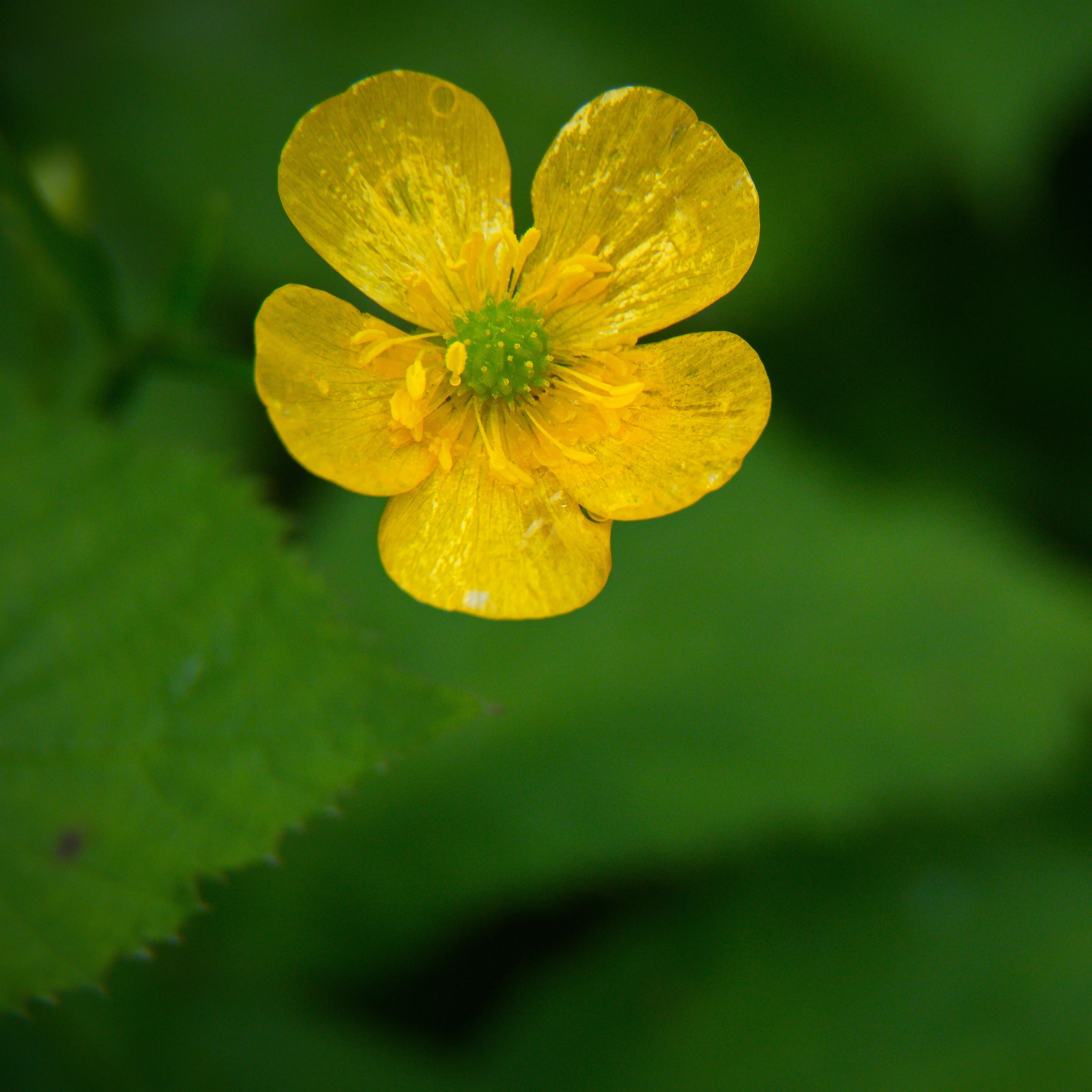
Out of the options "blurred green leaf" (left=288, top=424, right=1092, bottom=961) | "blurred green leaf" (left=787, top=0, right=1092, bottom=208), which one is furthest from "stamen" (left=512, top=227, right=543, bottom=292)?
"blurred green leaf" (left=787, top=0, right=1092, bottom=208)

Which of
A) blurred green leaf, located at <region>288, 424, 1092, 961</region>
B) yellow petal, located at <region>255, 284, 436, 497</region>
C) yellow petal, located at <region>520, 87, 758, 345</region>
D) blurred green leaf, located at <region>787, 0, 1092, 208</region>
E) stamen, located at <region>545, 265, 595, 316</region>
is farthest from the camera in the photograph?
blurred green leaf, located at <region>787, 0, 1092, 208</region>

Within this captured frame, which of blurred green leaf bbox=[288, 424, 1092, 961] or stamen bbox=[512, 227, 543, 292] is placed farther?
blurred green leaf bbox=[288, 424, 1092, 961]

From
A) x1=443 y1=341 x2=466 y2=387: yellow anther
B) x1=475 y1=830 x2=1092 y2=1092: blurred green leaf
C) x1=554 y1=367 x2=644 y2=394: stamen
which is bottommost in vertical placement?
x1=475 y1=830 x2=1092 y2=1092: blurred green leaf

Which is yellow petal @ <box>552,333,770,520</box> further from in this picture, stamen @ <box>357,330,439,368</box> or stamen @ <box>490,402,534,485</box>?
stamen @ <box>357,330,439,368</box>

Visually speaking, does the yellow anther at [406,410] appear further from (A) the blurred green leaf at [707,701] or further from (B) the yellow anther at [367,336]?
(A) the blurred green leaf at [707,701]

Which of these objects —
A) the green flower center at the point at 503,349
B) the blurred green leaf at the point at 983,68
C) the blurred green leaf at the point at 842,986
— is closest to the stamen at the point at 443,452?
the green flower center at the point at 503,349

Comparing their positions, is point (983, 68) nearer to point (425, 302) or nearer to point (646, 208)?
point (646, 208)

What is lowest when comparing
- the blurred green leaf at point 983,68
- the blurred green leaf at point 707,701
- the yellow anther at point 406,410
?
the blurred green leaf at point 707,701

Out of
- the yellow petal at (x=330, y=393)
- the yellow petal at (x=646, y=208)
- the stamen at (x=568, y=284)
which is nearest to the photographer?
the yellow petal at (x=330, y=393)
